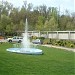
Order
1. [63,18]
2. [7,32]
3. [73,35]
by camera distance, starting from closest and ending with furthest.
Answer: [73,35] < [7,32] < [63,18]

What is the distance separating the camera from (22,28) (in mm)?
63531

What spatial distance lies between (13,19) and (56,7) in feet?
39.4

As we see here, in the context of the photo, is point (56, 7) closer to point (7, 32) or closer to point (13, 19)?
point (13, 19)

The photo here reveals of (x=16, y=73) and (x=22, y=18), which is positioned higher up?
(x=22, y=18)

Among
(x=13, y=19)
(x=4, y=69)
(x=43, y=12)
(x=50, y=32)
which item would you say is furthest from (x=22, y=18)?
(x=4, y=69)

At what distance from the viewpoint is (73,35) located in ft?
167

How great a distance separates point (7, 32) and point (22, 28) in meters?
5.15

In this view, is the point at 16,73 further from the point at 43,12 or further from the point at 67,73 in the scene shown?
the point at 43,12

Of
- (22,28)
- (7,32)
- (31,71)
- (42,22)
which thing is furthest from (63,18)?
(31,71)

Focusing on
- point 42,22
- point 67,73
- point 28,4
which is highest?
point 28,4

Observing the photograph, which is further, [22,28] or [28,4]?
[28,4]

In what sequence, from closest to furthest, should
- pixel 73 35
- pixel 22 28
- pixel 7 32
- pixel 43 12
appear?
pixel 73 35 → pixel 7 32 → pixel 22 28 → pixel 43 12

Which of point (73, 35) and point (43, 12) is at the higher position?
point (43, 12)

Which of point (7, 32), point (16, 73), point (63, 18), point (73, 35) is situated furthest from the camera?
point (63, 18)
